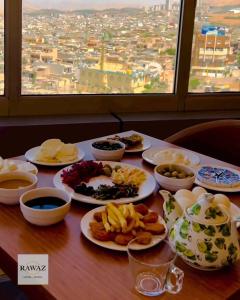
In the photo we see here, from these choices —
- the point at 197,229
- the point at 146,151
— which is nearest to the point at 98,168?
Result: the point at 146,151

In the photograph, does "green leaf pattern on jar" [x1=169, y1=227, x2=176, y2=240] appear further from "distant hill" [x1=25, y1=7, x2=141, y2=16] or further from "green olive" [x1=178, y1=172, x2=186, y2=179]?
"distant hill" [x1=25, y1=7, x2=141, y2=16]

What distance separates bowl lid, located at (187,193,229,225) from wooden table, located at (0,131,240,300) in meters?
0.11

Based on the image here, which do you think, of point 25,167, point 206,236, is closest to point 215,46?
point 25,167

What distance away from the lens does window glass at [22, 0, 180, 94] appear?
223 cm

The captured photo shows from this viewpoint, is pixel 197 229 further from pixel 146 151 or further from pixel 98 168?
pixel 146 151

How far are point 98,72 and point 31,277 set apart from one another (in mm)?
1652

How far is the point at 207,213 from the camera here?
0.92 meters

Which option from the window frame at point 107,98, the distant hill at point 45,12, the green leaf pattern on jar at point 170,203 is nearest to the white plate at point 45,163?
the green leaf pattern on jar at point 170,203

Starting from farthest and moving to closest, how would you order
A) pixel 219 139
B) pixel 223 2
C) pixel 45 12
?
pixel 223 2 < pixel 45 12 < pixel 219 139

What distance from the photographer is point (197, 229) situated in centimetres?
91

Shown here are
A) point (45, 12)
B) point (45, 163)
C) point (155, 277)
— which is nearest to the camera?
point (155, 277)

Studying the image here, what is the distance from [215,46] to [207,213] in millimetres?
1835

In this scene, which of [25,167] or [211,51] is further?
[211,51]

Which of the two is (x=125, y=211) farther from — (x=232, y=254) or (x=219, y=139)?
(x=219, y=139)
